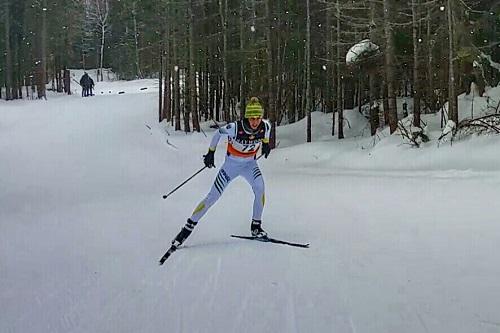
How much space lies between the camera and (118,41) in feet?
219

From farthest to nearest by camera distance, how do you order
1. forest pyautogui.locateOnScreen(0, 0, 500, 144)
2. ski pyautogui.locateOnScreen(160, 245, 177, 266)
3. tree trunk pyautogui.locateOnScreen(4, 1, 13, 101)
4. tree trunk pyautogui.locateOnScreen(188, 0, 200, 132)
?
tree trunk pyautogui.locateOnScreen(4, 1, 13, 101) → tree trunk pyautogui.locateOnScreen(188, 0, 200, 132) → forest pyautogui.locateOnScreen(0, 0, 500, 144) → ski pyautogui.locateOnScreen(160, 245, 177, 266)

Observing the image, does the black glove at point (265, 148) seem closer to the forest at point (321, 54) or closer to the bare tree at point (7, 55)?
the forest at point (321, 54)

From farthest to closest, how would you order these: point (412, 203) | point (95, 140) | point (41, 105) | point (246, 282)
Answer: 1. point (41, 105)
2. point (95, 140)
3. point (412, 203)
4. point (246, 282)

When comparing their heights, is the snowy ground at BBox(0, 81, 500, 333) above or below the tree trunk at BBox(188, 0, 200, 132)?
below

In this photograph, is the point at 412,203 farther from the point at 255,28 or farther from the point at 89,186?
the point at 255,28

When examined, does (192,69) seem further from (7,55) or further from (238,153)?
(7,55)

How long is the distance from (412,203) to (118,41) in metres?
60.6

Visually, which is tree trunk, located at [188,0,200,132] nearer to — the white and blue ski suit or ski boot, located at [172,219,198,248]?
the white and blue ski suit

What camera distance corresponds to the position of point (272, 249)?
7750mm

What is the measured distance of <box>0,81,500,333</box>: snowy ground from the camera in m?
5.30

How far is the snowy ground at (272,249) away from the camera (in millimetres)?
5301

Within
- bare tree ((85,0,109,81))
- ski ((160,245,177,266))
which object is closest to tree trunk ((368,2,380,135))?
ski ((160,245,177,266))

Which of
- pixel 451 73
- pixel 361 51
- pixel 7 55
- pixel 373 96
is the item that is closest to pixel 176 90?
pixel 373 96

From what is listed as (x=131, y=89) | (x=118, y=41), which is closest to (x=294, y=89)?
(x=131, y=89)
